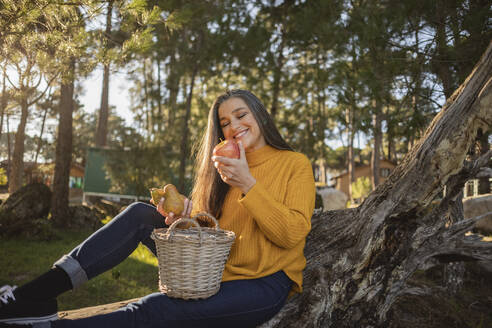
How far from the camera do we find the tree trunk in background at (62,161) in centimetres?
855

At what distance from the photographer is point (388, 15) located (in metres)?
3.66

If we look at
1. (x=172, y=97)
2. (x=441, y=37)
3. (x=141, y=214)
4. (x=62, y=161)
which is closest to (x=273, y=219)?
(x=141, y=214)

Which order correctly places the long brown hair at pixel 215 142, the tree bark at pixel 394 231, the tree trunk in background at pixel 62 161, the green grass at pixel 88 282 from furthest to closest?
1. the tree trunk in background at pixel 62 161
2. the green grass at pixel 88 282
3. the long brown hair at pixel 215 142
4. the tree bark at pixel 394 231

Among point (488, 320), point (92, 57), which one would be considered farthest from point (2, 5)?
point (488, 320)

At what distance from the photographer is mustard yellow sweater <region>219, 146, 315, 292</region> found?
5.94 feet

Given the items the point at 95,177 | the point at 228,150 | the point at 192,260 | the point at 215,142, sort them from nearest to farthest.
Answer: the point at 192,260, the point at 228,150, the point at 215,142, the point at 95,177

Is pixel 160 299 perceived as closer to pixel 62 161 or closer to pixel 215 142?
pixel 215 142

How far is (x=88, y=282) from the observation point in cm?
487

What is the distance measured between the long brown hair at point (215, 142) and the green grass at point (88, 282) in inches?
100

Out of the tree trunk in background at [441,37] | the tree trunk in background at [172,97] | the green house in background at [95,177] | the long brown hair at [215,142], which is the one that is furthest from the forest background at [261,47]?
the green house in background at [95,177]

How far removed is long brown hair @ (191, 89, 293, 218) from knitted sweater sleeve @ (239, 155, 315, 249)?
53 cm

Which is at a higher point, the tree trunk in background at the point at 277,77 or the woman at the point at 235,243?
the tree trunk in background at the point at 277,77

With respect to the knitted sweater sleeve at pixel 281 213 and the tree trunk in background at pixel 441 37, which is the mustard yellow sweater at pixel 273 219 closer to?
the knitted sweater sleeve at pixel 281 213

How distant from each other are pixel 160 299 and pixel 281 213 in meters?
0.74
